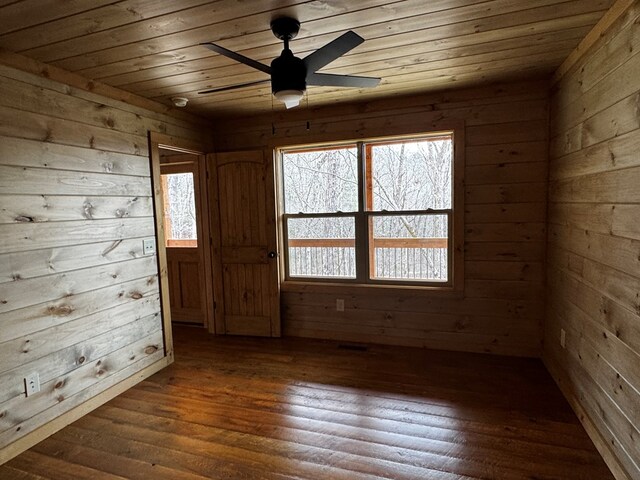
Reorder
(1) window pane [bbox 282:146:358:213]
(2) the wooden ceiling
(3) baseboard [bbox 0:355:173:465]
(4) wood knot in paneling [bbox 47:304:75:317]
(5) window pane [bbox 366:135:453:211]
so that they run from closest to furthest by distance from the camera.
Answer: (2) the wooden ceiling, (3) baseboard [bbox 0:355:173:465], (4) wood knot in paneling [bbox 47:304:75:317], (5) window pane [bbox 366:135:453:211], (1) window pane [bbox 282:146:358:213]

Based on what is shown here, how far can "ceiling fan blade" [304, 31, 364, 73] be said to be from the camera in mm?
1581

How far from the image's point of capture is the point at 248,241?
384 cm

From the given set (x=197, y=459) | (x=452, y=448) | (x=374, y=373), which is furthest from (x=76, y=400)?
(x=452, y=448)

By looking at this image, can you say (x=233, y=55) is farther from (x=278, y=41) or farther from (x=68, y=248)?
(x=68, y=248)

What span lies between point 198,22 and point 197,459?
2347 mm

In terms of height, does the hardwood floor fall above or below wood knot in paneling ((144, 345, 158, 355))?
below

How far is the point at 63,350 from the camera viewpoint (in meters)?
2.35

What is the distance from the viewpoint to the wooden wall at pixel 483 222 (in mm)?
2982

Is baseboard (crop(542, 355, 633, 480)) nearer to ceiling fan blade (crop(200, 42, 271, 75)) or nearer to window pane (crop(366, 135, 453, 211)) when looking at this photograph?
window pane (crop(366, 135, 453, 211))

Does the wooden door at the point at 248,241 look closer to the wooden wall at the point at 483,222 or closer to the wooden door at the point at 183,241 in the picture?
the wooden door at the point at 183,241

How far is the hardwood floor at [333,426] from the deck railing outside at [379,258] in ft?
2.60

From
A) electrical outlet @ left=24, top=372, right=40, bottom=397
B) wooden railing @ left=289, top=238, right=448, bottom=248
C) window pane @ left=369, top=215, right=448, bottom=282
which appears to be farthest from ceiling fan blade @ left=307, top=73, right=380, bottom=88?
electrical outlet @ left=24, top=372, right=40, bottom=397

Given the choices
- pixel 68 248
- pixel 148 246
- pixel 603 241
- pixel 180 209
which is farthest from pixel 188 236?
pixel 603 241

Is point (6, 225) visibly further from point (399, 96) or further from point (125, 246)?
point (399, 96)
